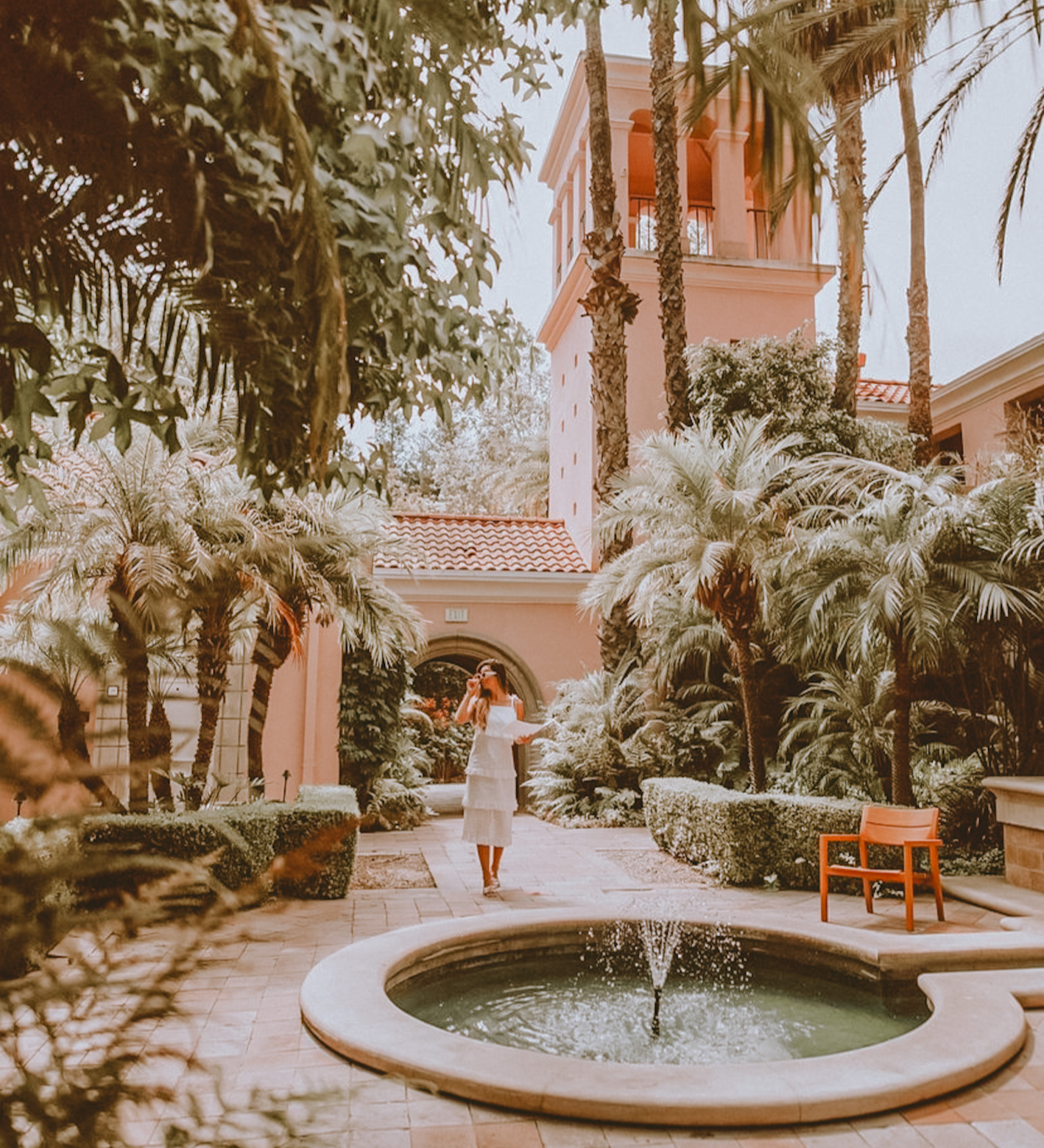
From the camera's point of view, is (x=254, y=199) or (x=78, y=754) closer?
(x=78, y=754)

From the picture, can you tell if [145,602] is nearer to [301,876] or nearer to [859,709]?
[301,876]

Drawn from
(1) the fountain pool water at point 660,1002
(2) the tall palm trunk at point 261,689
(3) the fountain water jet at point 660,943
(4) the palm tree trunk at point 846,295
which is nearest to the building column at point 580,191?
(4) the palm tree trunk at point 846,295

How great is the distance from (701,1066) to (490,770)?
4305mm

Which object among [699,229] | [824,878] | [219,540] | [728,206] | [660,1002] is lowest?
[660,1002]

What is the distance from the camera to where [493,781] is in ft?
27.7

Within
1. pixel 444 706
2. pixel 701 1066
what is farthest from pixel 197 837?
pixel 444 706

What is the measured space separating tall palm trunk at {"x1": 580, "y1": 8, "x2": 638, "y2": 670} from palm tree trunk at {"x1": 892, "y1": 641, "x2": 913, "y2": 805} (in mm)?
6248

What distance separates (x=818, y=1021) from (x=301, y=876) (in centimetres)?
544

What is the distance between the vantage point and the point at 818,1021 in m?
5.68

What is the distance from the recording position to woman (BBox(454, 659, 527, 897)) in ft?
27.7

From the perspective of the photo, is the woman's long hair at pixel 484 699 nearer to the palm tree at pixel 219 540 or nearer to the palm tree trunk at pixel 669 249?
the palm tree at pixel 219 540

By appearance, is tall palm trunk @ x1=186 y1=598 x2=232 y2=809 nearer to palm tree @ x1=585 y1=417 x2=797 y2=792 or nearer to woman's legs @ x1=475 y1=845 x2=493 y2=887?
woman's legs @ x1=475 y1=845 x2=493 y2=887

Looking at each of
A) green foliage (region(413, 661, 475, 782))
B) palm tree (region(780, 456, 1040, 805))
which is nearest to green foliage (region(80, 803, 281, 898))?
palm tree (region(780, 456, 1040, 805))

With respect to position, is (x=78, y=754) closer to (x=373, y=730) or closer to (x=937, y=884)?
(x=937, y=884)
